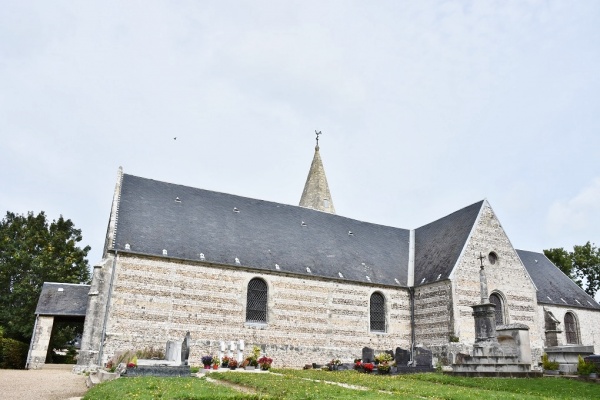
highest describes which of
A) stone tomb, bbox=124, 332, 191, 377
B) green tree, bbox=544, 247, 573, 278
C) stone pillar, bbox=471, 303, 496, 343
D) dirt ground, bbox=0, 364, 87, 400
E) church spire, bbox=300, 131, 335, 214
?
church spire, bbox=300, 131, 335, 214

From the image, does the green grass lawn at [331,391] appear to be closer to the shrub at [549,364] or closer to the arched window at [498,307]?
the shrub at [549,364]

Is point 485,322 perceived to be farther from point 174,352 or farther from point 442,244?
point 174,352

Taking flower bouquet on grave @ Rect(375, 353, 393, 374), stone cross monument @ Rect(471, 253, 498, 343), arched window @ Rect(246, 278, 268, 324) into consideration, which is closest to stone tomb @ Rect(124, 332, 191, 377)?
arched window @ Rect(246, 278, 268, 324)

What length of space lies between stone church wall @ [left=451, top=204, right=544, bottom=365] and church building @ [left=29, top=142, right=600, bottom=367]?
7cm

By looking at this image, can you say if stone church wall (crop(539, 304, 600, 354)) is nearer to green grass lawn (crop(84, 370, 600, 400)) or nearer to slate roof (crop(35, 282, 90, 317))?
green grass lawn (crop(84, 370, 600, 400))

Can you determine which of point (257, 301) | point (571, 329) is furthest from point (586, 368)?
point (571, 329)

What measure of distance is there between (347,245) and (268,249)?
5.81 metres

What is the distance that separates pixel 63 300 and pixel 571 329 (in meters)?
30.7

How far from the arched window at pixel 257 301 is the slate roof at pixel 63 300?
789cm

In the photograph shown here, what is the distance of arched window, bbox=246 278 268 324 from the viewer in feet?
71.8

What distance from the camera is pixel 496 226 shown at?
87.1 feet

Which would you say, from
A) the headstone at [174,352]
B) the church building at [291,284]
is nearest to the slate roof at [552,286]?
the church building at [291,284]

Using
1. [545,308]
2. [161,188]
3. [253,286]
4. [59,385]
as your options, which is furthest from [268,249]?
[545,308]

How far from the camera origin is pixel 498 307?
2503 cm
